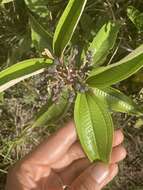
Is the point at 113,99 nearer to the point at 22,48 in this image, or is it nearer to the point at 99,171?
the point at 99,171

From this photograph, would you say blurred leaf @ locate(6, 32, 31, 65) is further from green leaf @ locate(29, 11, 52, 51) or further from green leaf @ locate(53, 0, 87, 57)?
green leaf @ locate(53, 0, 87, 57)

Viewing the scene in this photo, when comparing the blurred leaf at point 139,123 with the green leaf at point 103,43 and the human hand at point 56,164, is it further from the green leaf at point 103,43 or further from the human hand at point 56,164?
the green leaf at point 103,43

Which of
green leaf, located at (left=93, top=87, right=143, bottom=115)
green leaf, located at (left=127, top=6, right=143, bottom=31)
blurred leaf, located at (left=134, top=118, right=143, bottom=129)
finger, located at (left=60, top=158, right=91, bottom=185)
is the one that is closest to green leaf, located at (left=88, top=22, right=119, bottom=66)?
green leaf, located at (left=93, top=87, right=143, bottom=115)

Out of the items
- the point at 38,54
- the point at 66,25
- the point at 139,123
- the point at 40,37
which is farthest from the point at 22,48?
the point at 139,123

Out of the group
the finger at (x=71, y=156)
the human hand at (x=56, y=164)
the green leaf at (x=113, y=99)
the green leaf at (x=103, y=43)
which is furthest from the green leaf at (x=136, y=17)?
the finger at (x=71, y=156)

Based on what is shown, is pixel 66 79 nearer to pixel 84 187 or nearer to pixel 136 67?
pixel 136 67

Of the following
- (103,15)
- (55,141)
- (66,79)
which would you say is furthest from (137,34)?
(66,79)
